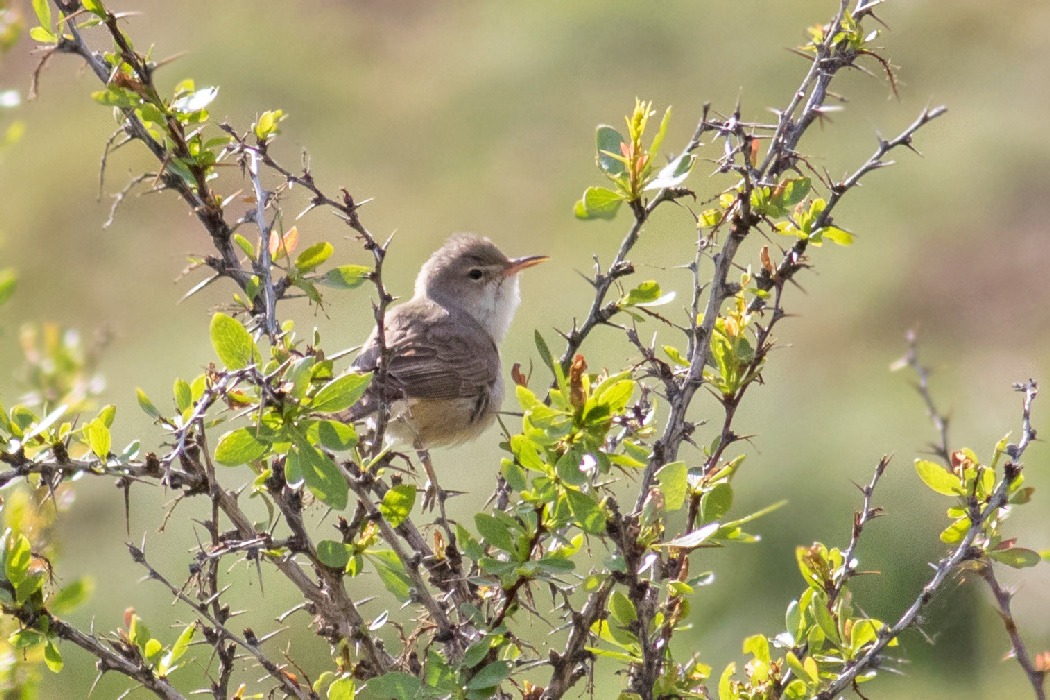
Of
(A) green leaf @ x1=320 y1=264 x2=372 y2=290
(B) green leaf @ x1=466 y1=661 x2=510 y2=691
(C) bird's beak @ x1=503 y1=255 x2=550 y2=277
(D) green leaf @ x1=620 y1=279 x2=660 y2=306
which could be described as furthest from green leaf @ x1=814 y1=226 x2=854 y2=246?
(C) bird's beak @ x1=503 y1=255 x2=550 y2=277

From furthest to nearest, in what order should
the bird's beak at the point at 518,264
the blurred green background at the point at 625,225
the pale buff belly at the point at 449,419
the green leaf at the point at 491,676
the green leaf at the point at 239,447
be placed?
the blurred green background at the point at 625,225 → the bird's beak at the point at 518,264 → the pale buff belly at the point at 449,419 → the green leaf at the point at 491,676 → the green leaf at the point at 239,447

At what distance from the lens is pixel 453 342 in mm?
5051

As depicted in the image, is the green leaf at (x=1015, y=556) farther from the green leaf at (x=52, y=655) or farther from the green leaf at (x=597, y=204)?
the green leaf at (x=52, y=655)

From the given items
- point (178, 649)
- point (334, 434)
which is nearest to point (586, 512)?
point (334, 434)

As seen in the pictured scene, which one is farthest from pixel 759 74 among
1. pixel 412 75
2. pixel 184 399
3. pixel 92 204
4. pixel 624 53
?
pixel 184 399

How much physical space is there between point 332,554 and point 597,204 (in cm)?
81

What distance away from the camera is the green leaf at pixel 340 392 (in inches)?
74.1

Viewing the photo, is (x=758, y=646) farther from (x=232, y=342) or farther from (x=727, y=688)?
(x=232, y=342)

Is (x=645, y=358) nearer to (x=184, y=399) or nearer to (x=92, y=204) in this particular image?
(x=184, y=399)

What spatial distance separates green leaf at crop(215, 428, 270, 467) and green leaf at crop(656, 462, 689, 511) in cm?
64

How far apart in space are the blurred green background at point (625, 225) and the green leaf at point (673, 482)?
135 inches

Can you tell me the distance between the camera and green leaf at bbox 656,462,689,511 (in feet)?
6.17

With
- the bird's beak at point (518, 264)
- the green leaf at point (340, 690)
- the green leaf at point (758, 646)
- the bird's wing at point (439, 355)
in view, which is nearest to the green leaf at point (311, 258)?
the green leaf at point (340, 690)

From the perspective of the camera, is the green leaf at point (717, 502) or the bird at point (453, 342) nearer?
the green leaf at point (717, 502)
